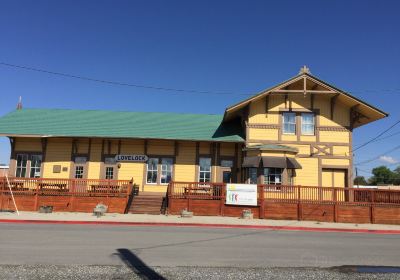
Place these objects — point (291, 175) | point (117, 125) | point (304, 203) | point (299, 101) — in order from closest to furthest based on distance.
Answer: point (304, 203), point (291, 175), point (299, 101), point (117, 125)

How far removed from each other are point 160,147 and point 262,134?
6.47 m

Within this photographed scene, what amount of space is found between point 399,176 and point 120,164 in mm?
141140

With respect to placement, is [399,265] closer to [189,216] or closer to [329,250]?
[329,250]

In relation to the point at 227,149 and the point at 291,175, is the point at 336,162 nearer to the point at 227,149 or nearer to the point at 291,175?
the point at 291,175

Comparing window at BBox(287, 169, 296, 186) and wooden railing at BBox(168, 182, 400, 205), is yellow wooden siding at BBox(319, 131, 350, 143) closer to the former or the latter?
window at BBox(287, 169, 296, 186)

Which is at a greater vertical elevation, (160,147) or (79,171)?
(160,147)

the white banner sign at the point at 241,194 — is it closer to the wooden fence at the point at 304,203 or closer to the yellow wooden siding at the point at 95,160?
the wooden fence at the point at 304,203

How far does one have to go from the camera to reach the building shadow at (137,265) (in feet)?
22.6

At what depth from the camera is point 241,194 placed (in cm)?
1925

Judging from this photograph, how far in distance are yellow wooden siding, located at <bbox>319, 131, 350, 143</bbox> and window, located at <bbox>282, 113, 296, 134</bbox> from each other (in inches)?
64.5

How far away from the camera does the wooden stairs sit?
2011cm

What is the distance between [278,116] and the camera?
2241 cm

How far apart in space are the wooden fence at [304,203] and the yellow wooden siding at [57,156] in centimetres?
805

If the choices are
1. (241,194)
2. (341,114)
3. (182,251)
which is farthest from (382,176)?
(182,251)
